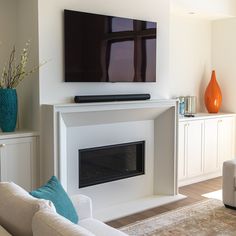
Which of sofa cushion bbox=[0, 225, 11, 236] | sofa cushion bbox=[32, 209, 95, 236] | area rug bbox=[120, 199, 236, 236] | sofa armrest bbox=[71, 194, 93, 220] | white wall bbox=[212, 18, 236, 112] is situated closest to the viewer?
sofa cushion bbox=[32, 209, 95, 236]

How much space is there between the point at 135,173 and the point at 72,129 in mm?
1033

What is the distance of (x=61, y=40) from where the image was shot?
3.41m

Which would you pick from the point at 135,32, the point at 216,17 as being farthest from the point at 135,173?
the point at 216,17

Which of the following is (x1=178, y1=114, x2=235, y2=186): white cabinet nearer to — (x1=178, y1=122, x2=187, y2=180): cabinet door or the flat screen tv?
(x1=178, y1=122, x2=187, y2=180): cabinet door

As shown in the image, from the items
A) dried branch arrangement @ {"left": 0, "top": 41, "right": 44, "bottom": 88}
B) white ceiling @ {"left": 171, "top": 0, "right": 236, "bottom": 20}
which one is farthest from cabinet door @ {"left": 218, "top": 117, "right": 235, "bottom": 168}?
dried branch arrangement @ {"left": 0, "top": 41, "right": 44, "bottom": 88}

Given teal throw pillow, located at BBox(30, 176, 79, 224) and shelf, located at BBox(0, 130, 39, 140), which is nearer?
teal throw pillow, located at BBox(30, 176, 79, 224)

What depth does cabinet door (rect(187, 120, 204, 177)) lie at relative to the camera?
15.6 ft

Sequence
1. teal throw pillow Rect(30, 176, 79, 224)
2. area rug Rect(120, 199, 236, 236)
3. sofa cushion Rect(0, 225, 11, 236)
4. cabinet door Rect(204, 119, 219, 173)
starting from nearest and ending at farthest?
sofa cushion Rect(0, 225, 11, 236), teal throw pillow Rect(30, 176, 79, 224), area rug Rect(120, 199, 236, 236), cabinet door Rect(204, 119, 219, 173)

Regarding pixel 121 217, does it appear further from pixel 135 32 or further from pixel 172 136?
pixel 135 32

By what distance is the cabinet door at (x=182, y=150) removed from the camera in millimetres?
4648

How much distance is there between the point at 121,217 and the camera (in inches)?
Answer: 146

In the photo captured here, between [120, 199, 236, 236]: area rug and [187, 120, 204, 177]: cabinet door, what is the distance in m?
0.95

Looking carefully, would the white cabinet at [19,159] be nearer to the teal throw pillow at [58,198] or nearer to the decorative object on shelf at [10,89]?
the decorative object on shelf at [10,89]

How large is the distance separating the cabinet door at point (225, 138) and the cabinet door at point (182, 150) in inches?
29.6
